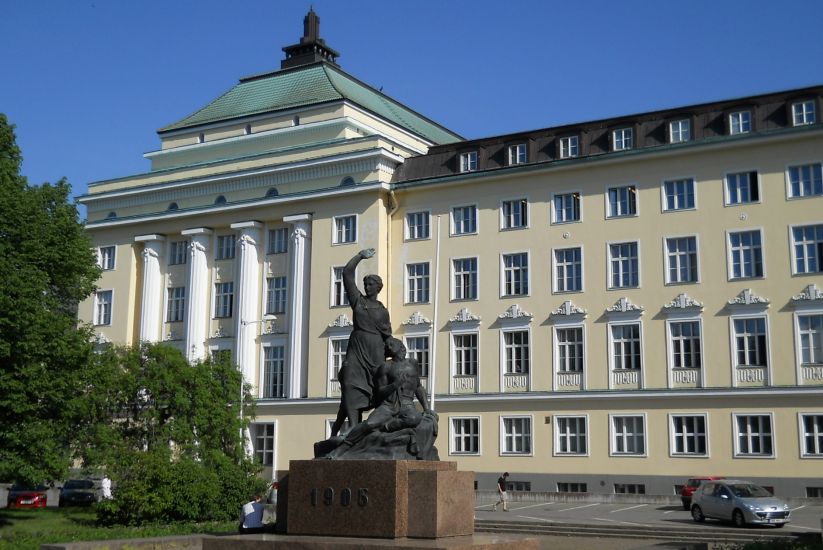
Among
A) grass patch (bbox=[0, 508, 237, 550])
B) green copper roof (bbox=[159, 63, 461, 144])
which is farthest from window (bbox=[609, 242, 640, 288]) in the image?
grass patch (bbox=[0, 508, 237, 550])

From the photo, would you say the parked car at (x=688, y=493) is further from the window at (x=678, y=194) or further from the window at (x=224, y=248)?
the window at (x=224, y=248)

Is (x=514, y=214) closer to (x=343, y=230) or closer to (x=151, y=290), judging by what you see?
(x=343, y=230)

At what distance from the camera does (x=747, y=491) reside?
3284 centimetres

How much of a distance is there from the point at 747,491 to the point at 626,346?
15069mm

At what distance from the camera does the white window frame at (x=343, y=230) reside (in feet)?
180

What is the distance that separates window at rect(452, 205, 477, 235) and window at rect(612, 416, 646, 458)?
12.4 meters

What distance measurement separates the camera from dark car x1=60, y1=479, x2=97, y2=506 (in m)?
46.1

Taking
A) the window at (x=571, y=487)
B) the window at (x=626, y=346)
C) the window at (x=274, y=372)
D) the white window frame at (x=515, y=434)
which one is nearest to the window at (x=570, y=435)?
the white window frame at (x=515, y=434)

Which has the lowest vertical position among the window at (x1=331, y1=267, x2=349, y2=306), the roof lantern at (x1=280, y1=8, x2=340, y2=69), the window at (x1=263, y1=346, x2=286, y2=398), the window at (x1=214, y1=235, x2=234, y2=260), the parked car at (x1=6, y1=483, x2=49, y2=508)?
the parked car at (x1=6, y1=483, x2=49, y2=508)

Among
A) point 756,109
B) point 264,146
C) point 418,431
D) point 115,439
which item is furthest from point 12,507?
point 756,109

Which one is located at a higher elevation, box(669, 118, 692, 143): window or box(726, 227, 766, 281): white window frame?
box(669, 118, 692, 143): window

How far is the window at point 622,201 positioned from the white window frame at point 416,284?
33.4 ft

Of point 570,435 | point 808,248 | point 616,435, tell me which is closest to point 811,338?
point 808,248

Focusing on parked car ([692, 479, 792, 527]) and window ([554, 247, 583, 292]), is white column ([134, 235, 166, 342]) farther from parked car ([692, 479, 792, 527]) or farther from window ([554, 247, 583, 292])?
parked car ([692, 479, 792, 527])
